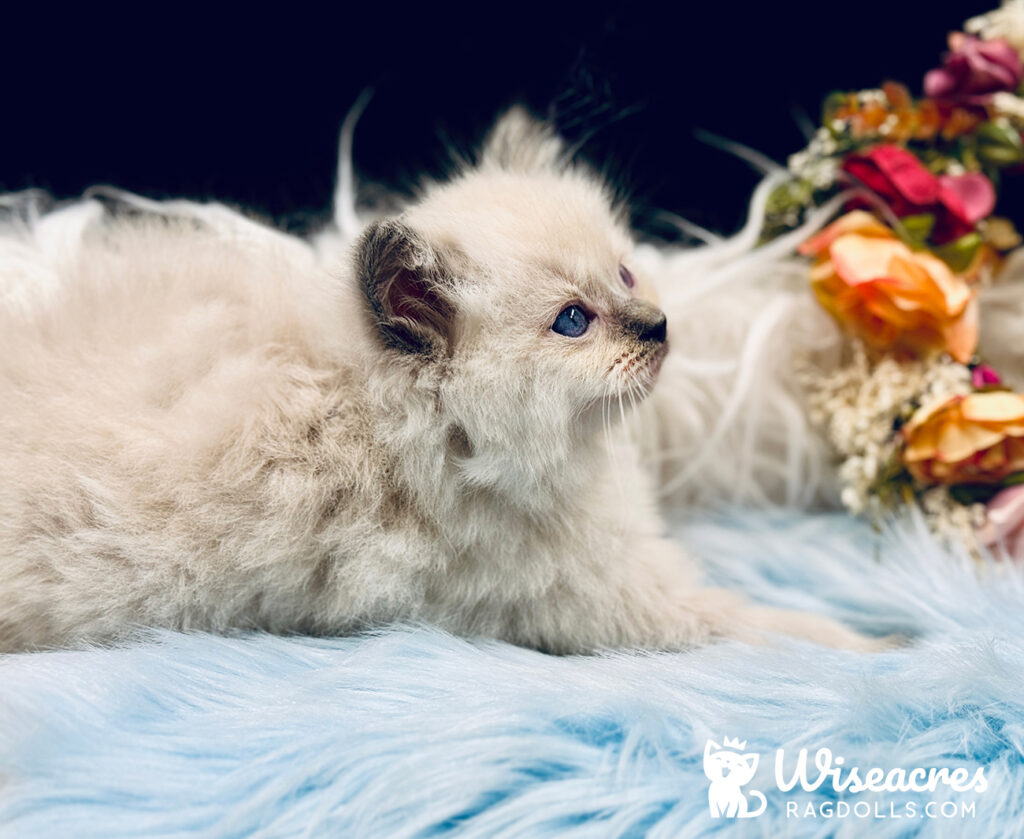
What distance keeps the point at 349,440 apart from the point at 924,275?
727 mm

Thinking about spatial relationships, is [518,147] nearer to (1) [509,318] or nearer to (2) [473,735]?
(1) [509,318]

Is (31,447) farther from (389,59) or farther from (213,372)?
(389,59)

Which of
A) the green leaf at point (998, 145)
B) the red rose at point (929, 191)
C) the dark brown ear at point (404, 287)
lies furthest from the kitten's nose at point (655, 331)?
the green leaf at point (998, 145)

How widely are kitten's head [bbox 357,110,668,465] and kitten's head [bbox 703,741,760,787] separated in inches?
11.2

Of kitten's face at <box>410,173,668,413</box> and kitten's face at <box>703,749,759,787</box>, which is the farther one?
kitten's face at <box>410,173,668,413</box>

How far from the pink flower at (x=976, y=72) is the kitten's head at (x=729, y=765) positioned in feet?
3.27

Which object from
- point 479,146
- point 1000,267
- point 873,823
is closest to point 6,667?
point 873,823

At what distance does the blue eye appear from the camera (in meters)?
0.79

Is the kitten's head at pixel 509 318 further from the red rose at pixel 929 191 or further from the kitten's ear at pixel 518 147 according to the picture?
the red rose at pixel 929 191

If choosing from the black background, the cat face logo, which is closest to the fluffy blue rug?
the cat face logo

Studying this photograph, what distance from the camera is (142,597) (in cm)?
77

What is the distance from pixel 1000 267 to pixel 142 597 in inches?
46.1

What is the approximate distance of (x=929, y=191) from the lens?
3.78ft

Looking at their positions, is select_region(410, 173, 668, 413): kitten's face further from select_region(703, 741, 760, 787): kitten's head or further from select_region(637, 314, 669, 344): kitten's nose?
select_region(703, 741, 760, 787): kitten's head
